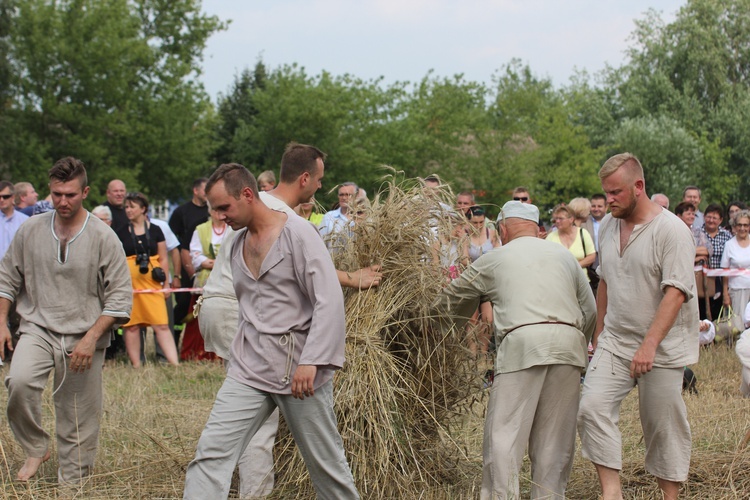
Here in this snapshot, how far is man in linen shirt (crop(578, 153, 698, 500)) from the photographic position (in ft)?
16.3

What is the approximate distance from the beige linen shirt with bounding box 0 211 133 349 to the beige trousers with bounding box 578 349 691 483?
2.74 meters

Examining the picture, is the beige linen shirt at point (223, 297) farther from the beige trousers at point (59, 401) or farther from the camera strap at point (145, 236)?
the camera strap at point (145, 236)

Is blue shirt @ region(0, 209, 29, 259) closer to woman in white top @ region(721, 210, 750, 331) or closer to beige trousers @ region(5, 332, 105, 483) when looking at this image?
beige trousers @ region(5, 332, 105, 483)

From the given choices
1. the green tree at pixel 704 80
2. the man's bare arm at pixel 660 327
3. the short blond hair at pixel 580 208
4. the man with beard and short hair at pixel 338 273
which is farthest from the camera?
the green tree at pixel 704 80

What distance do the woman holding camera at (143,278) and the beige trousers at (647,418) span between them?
6214 millimetres

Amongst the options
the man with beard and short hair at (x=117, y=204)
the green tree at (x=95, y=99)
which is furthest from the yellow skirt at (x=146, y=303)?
the green tree at (x=95, y=99)

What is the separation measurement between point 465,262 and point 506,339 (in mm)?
753

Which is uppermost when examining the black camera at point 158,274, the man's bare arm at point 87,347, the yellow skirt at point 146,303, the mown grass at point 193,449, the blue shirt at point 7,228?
the blue shirt at point 7,228

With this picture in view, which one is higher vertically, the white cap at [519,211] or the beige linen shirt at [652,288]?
the white cap at [519,211]

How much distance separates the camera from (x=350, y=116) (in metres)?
39.2

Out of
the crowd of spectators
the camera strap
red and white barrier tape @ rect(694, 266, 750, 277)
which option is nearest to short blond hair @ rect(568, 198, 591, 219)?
the crowd of spectators

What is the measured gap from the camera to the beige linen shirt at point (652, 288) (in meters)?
4.95

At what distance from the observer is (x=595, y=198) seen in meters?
11.8

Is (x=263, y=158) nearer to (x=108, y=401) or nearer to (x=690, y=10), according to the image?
(x=690, y=10)
